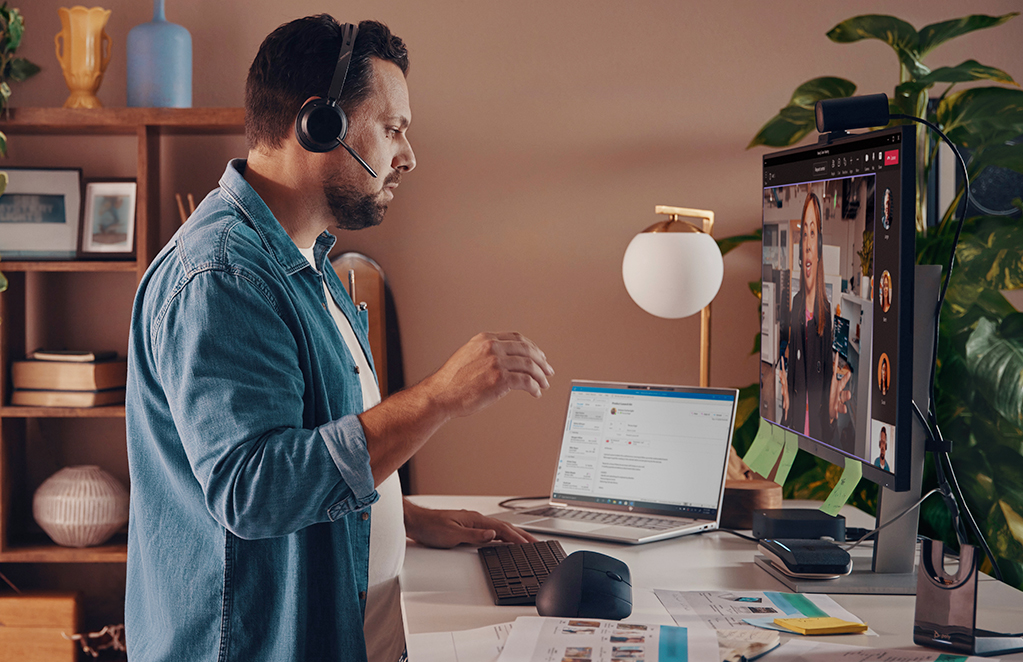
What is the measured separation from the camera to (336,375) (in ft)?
3.72

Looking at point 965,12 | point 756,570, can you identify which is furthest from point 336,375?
point 965,12

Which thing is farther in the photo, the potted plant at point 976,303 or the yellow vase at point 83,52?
the yellow vase at point 83,52

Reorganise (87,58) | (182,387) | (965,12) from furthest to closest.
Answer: (965,12) < (87,58) < (182,387)

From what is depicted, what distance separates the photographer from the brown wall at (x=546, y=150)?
8.14 feet

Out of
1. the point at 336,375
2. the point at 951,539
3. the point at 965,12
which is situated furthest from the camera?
the point at 965,12

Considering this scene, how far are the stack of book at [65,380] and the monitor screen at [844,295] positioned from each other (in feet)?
6.07

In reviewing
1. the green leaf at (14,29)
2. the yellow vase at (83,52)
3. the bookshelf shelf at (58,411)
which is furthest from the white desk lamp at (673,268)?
the green leaf at (14,29)

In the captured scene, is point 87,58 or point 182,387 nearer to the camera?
point 182,387

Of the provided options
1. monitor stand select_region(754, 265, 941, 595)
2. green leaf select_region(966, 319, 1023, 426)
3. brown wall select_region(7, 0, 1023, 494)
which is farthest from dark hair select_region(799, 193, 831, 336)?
brown wall select_region(7, 0, 1023, 494)

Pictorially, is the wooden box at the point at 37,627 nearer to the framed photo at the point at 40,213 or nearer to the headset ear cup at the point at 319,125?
the framed photo at the point at 40,213

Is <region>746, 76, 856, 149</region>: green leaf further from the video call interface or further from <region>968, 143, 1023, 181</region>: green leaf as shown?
the video call interface

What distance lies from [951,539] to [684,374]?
2.86 ft

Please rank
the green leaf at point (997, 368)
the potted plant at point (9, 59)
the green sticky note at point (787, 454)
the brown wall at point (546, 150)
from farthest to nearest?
the brown wall at point (546, 150) → the potted plant at point (9, 59) → the green leaf at point (997, 368) → the green sticky note at point (787, 454)

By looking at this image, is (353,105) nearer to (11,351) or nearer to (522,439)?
(522,439)
